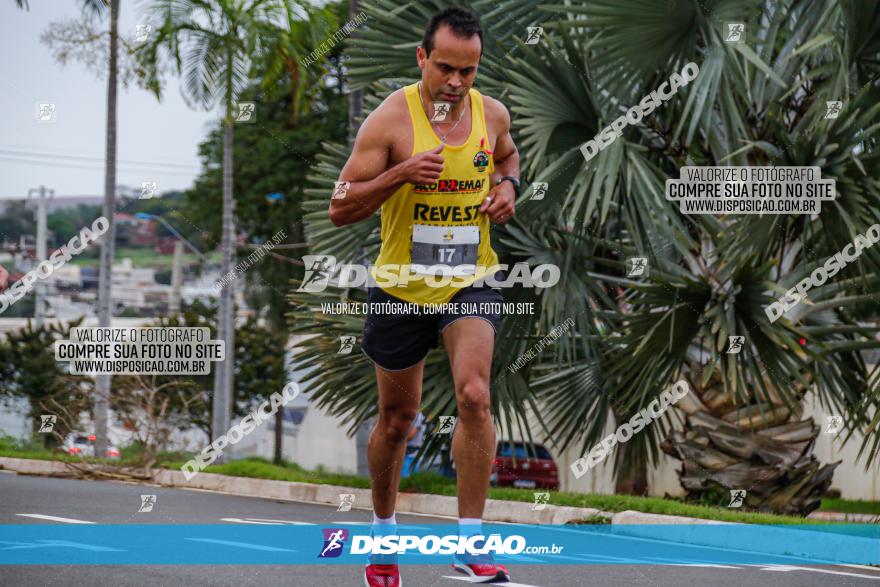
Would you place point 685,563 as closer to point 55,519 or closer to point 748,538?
point 748,538

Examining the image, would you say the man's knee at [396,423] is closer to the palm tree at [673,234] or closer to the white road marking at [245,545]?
the white road marking at [245,545]

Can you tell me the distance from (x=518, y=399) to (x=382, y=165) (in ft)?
21.1

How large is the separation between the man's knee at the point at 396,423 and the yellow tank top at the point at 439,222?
425 mm

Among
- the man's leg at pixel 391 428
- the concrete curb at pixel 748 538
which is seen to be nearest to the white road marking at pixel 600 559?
the concrete curb at pixel 748 538

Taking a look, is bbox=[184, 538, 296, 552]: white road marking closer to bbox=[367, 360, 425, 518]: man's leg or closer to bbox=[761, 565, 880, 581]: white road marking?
bbox=[367, 360, 425, 518]: man's leg

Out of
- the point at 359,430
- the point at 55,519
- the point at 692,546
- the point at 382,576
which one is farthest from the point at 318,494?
the point at 382,576

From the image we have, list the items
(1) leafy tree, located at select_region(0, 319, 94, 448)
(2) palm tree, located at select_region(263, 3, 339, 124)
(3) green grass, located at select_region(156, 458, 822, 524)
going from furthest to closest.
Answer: (1) leafy tree, located at select_region(0, 319, 94, 448)
(2) palm tree, located at select_region(263, 3, 339, 124)
(3) green grass, located at select_region(156, 458, 822, 524)

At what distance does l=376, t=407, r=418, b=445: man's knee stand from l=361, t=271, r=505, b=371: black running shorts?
6.8 inches

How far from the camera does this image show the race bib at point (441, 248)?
15.5ft

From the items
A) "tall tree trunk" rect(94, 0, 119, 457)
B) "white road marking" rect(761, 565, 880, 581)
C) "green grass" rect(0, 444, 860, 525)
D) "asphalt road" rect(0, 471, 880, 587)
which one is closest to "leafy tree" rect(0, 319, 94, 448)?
"tall tree trunk" rect(94, 0, 119, 457)

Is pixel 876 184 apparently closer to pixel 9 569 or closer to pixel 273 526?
pixel 273 526

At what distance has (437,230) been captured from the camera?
186 inches

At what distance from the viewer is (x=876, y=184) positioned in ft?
32.8

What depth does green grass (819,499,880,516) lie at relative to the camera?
2342 centimetres
